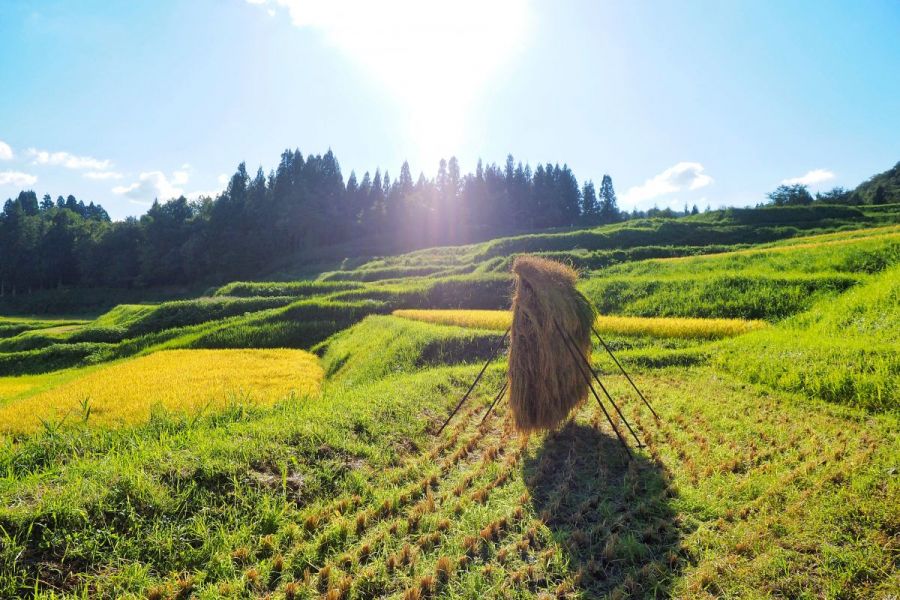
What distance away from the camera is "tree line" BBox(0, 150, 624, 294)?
58750 millimetres

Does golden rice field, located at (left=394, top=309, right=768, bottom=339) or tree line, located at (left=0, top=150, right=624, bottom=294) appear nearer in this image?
golden rice field, located at (left=394, top=309, right=768, bottom=339)

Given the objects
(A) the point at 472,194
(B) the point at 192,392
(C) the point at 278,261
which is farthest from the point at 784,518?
(A) the point at 472,194

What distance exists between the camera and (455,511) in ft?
17.5

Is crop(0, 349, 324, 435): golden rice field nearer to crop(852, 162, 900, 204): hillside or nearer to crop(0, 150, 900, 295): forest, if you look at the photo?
crop(0, 150, 900, 295): forest

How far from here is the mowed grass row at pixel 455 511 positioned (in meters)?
3.97

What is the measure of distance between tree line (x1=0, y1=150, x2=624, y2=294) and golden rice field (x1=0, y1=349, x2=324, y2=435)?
4494cm

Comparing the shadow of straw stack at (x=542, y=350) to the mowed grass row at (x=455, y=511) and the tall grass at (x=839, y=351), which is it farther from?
the tall grass at (x=839, y=351)

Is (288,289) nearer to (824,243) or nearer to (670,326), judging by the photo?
(670,326)

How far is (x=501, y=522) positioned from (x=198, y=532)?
3.35 m

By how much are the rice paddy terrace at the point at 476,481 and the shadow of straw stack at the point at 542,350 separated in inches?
24.7

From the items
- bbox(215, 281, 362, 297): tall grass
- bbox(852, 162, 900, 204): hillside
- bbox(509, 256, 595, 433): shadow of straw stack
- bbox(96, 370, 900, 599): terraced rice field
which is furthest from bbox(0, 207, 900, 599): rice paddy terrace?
bbox(852, 162, 900, 204): hillside

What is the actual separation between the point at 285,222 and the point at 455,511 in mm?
64214

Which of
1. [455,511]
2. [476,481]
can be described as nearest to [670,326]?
[476,481]

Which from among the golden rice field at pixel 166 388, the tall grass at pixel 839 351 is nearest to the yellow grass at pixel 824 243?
the tall grass at pixel 839 351
